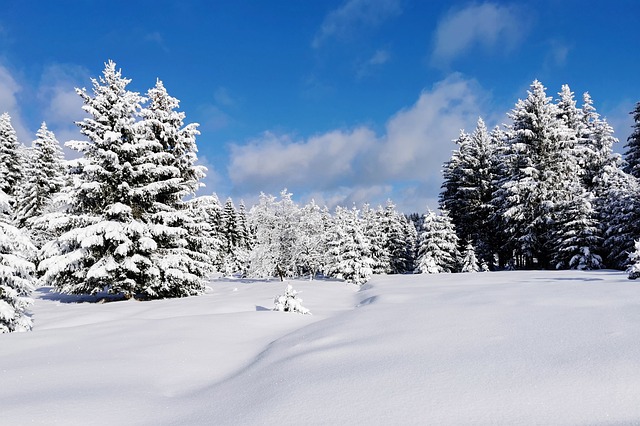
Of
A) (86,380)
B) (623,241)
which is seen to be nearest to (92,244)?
(86,380)

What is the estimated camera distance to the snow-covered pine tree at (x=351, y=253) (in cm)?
2525

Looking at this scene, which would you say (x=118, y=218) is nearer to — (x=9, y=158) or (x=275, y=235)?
(x=275, y=235)

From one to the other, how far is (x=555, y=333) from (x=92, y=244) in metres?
16.8

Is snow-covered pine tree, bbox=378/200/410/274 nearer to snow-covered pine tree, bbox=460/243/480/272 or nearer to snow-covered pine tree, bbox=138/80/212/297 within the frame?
snow-covered pine tree, bbox=460/243/480/272

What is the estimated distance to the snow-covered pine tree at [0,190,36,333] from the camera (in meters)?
9.77

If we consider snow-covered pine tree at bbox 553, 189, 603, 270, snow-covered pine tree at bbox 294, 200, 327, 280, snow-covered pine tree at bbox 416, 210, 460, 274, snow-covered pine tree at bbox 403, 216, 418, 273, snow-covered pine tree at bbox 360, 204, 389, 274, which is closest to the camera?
snow-covered pine tree at bbox 553, 189, 603, 270

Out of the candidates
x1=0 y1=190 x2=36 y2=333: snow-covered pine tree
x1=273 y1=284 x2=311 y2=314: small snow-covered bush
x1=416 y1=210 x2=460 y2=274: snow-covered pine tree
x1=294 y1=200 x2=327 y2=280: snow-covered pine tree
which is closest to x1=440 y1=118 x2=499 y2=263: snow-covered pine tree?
x1=416 y1=210 x2=460 y2=274: snow-covered pine tree

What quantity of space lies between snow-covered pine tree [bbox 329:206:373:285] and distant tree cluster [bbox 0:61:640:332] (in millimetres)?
97

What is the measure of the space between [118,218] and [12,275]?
7.60m

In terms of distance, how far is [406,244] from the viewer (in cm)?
4431

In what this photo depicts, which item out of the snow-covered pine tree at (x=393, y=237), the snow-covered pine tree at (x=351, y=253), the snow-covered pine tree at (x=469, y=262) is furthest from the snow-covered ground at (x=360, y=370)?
the snow-covered pine tree at (x=393, y=237)

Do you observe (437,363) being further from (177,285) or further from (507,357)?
(177,285)

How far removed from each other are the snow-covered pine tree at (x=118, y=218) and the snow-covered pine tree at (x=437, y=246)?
61.9 ft

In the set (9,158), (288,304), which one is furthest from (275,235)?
(9,158)
